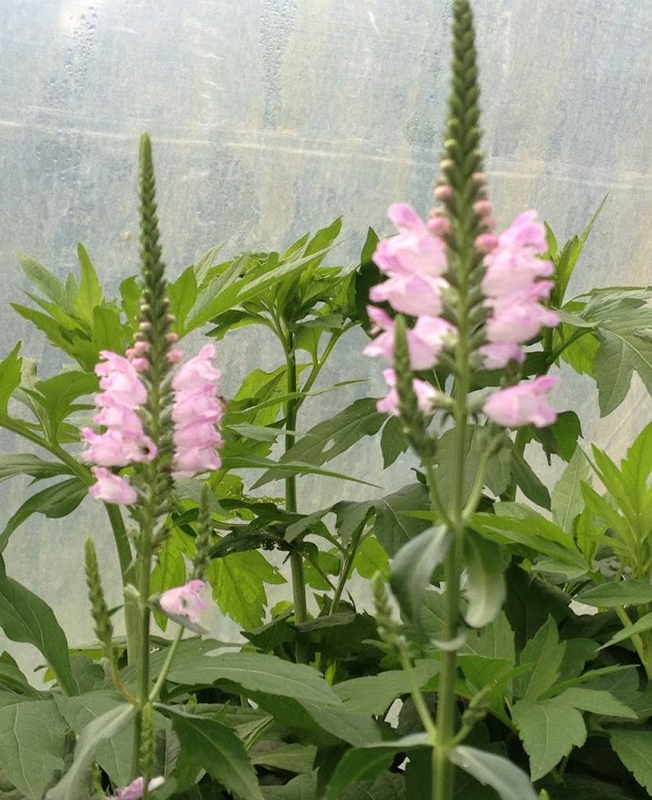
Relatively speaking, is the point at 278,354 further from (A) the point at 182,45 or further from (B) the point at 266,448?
(B) the point at 266,448

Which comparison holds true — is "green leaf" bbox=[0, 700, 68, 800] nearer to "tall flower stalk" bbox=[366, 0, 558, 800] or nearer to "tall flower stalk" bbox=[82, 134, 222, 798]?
"tall flower stalk" bbox=[82, 134, 222, 798]

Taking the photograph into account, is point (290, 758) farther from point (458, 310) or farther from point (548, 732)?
point (458, 310)

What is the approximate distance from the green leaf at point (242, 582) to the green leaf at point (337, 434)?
0.13 m

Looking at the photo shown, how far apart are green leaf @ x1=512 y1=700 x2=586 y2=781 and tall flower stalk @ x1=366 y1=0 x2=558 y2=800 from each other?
0.22 metres

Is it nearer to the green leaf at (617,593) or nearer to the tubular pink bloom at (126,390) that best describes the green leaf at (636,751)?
the green leaf at (617,593)

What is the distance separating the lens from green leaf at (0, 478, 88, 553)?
0.69 m

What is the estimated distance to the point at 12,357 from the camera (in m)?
0.64

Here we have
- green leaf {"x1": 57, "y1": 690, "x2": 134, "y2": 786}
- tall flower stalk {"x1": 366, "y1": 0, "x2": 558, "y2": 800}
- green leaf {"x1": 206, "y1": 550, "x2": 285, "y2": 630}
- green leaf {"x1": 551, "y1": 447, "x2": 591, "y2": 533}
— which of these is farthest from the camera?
green leaf {"x1": 206, "y1": 550, "x2": 285, "y2": 630}

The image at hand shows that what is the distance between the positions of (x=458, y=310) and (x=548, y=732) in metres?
0.33

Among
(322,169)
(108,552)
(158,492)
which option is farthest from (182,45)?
(158,492)

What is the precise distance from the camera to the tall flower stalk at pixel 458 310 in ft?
1.01

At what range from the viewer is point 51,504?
0.70 meters

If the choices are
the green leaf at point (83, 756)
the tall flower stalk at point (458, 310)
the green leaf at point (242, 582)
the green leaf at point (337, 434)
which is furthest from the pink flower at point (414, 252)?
the green leaf at point (242, 582)

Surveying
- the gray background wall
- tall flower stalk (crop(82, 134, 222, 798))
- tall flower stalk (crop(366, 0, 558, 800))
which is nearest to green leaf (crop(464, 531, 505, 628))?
tall flower stalk (crop(366, 0, 558, 800))
